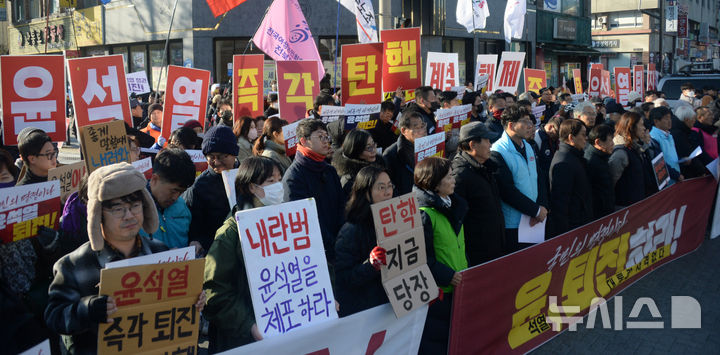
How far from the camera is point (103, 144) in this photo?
498 cm

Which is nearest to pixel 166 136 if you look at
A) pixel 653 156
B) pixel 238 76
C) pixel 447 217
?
pixel 238 76

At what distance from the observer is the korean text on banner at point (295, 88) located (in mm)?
8039

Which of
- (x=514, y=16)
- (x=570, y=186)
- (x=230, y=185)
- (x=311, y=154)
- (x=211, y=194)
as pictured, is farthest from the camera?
(x=514, y=16)

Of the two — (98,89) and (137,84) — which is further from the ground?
(137,84)

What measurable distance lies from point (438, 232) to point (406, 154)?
6.11 ft

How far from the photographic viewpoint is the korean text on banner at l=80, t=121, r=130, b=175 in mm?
4847

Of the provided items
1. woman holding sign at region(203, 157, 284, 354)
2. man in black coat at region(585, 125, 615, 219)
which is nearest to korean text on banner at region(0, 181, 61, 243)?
woman holding sign at region(203, 157, 284, 354)

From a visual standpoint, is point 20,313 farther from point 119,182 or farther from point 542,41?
point 542,41

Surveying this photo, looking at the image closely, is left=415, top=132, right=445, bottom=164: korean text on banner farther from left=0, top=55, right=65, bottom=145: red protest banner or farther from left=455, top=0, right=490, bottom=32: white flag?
left=455, top=0, right=490, bottom=32: white flag

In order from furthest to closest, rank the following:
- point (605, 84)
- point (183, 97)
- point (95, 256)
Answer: point (605, 84) → point (183, 97) → point (95, 256)

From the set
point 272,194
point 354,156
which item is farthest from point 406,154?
point 272,194

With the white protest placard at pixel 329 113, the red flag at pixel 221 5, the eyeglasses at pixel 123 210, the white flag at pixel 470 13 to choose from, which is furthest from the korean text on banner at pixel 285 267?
the white flag at pixel 470 13

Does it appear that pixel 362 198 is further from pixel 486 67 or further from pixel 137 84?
pixel 137 84

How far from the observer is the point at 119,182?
2871mm
